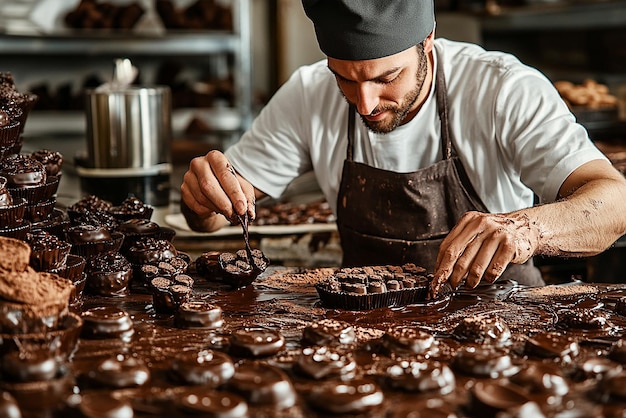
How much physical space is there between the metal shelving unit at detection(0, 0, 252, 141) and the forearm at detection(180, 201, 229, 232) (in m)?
3.75

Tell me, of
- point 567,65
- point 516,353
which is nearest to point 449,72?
point 516,353

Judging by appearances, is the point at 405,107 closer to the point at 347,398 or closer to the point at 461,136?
the point at 461,136

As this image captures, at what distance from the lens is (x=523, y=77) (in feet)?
10.3

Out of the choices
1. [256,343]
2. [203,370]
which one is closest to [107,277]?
[256,343]

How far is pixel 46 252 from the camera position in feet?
7.27

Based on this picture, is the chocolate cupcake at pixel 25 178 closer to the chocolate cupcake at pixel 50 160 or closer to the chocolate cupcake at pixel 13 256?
the chocolate cupcake at pixel 50 160

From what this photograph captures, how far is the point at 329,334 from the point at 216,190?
3.16 feet

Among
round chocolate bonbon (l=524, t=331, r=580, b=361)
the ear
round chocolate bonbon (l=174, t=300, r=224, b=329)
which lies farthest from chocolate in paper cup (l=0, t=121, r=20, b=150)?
round chocolate bonbon (l=524, t=331, r=580, b=361)

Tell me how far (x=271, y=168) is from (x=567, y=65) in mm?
4041

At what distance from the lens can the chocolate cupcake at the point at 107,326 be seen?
2023mm

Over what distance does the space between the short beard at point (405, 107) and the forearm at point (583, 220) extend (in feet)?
2.24

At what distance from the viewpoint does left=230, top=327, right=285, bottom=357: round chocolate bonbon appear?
1915 mm

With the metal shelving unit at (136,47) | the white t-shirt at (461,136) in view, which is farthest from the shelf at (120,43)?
the white t-shirt at (461,136)

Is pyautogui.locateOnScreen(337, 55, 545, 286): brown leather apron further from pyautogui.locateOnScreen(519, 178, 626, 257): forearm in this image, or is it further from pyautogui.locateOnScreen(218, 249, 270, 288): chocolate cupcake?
pyautogui.locateOnScreen(218, 249, 270, 288): chocolate cupcake
